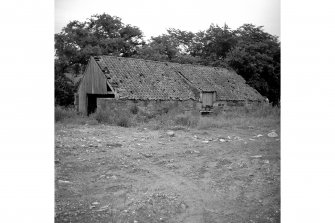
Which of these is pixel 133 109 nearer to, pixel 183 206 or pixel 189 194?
pixel 189 194

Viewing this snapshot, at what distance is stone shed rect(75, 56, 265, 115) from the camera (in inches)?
328

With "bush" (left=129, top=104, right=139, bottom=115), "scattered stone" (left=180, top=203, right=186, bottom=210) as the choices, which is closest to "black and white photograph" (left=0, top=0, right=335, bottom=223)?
"scattered stone" (left=180, top=203, right=186, bottom=210)

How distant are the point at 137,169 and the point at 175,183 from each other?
17.4 inches

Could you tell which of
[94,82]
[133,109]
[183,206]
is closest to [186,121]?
[133,109]

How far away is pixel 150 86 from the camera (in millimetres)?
9367

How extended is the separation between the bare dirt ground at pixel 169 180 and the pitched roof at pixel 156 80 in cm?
500

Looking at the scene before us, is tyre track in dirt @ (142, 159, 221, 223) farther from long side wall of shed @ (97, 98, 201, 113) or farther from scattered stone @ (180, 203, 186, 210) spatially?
long side wall of shed @ (97, 98, 201, 113)

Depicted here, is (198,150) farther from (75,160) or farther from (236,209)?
(75,160)

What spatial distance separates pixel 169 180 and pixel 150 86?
6804 millimetres

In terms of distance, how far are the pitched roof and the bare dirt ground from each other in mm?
4995
